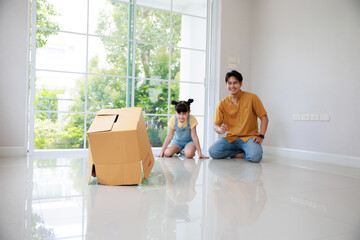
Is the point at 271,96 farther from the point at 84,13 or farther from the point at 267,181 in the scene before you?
the point at 84,13

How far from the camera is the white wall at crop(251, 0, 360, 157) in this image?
9.71ft

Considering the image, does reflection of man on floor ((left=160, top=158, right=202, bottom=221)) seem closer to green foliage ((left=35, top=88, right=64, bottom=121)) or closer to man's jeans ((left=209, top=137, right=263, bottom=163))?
man's jeans ((left=209, top=137, right=263, bottom=163))

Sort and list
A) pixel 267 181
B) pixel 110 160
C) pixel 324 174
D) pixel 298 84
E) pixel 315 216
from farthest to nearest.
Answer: pixel 298 84, pixel 324 174, pixel 267 181, pixel 110 160, pixel 315 216

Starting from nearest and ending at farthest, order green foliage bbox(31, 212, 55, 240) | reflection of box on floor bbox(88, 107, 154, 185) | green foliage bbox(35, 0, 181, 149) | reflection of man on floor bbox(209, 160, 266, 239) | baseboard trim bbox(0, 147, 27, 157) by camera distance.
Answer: green foliage bbox(31, 212, 55, 240) < reflection of man on floor bbox(209, 160, 266, 239) < reflection of box on floor bbox(88, 107, 154, 185) < baseboard trim bbox(0, 147, 27, 157) < green foliage bbox(35, 0, 181, 149)

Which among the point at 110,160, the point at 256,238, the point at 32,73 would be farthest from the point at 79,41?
the point at 256,238

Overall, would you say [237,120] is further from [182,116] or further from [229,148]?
[182,116]

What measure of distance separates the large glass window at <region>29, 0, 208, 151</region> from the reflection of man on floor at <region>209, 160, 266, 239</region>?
6.03ft

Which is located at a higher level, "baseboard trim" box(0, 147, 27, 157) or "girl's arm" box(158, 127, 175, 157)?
"girl's arm" box(158, 127, 175, 157)

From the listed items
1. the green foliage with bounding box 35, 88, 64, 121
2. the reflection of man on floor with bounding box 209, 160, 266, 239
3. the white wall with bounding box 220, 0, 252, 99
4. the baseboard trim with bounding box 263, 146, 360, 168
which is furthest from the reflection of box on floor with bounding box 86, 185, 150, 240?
the white wall with bounding box 220, 0, 252, 99

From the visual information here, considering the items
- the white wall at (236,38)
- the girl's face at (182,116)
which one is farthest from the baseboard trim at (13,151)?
the white wall at (236,38)

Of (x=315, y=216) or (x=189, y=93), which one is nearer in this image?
(x=315, y=216)

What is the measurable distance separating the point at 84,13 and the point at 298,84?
2792mm

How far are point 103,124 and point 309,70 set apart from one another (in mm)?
2650

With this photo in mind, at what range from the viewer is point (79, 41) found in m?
3.59
